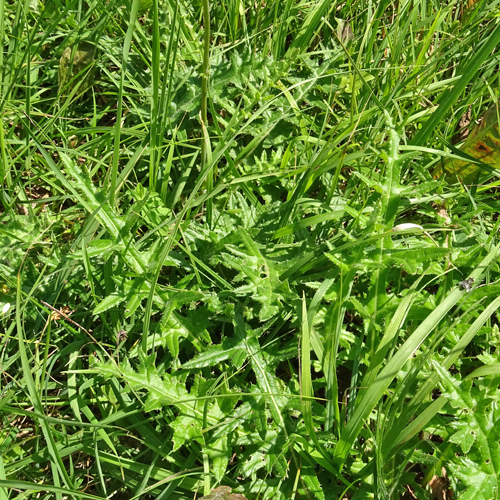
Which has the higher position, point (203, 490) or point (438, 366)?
point (438, 366)

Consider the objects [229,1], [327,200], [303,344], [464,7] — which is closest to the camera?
[303,344]

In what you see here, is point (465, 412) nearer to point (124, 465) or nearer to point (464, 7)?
point (124, 465)

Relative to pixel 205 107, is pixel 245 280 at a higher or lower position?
lower

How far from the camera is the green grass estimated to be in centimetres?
166

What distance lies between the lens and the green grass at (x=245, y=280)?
1.66 metres

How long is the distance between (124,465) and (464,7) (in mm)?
2814

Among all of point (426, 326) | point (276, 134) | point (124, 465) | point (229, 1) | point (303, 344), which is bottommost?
point (124, 465)

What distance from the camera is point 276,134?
7.79ft

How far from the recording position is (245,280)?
195 cm

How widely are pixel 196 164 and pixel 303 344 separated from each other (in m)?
1.05

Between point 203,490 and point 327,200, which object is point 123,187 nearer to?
point 327,200

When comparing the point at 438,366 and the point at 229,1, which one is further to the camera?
the point at 229,1

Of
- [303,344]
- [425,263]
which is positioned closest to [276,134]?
[425,263]

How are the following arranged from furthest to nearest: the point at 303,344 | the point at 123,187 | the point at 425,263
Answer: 1. the point at 123,187
2. the point at 425,263
3. the point at 303,344
